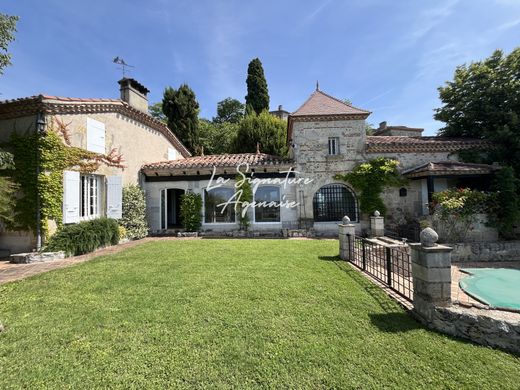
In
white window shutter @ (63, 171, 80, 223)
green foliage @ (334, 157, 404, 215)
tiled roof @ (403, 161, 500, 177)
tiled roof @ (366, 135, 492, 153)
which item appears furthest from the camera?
tiled roof @ (366, 135, 492, 153)

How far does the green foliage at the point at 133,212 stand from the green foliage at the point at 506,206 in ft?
52.6

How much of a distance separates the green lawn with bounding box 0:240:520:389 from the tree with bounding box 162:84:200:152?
20355 millimetres

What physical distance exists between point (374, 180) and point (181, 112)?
63.8ft

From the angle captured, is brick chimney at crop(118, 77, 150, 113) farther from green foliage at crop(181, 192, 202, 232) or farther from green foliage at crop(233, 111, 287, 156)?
green foliage at crop(233, 111, 287, 156)

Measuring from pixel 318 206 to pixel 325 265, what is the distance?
7.06 metres

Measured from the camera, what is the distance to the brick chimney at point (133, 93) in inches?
534

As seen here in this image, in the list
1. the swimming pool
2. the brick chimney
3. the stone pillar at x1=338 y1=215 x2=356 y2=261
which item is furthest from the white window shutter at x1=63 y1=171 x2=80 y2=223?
the swimming pool

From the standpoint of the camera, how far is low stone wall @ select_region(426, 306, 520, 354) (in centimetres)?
341

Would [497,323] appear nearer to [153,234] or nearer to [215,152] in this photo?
[153,234]

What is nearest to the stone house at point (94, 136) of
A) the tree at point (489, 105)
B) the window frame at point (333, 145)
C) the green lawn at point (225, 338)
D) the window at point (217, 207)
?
the window at point (217, 207)

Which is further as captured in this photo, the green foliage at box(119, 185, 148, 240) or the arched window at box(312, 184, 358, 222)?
the arched window at box(312, 184, 358, 222)

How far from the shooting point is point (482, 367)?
3016 mm

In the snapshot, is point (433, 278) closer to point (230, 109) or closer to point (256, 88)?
point (256, 88)

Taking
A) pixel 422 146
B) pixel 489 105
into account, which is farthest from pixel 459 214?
pixel 489 105
